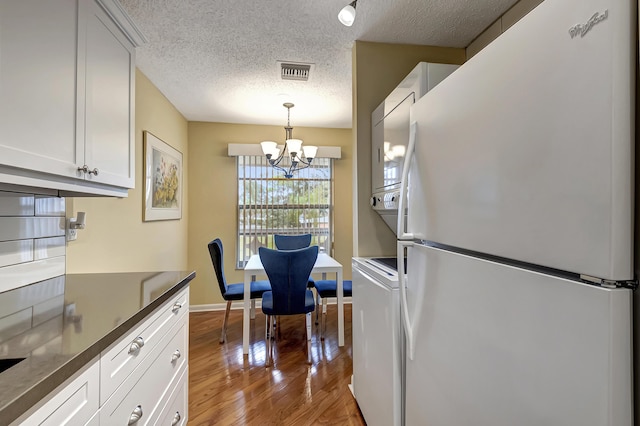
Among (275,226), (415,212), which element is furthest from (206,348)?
(415,212)

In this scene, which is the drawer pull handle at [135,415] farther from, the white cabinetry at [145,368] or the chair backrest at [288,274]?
the chair backrest at [288,274]

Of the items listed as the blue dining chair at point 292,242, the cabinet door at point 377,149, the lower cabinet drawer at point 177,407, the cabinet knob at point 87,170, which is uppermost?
the cabinet door at point 377,149

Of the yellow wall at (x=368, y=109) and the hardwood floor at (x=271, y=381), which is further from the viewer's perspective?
the yellow wall at (x=368, y=109)

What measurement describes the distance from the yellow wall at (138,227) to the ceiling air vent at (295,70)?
1190 mm

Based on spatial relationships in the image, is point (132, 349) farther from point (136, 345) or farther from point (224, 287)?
point (224, 287)

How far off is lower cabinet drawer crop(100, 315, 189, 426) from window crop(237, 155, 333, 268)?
2419 millimetres

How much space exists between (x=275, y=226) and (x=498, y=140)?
11.4 ft

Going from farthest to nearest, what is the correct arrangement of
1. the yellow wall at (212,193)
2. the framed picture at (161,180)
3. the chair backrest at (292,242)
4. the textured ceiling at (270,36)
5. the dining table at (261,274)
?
the yellow wall at (212,193) → the chair backrest at (292,242) → the framed picture at (161,180) → the dining table at (261,274) → the textured ceiling at (270,36)

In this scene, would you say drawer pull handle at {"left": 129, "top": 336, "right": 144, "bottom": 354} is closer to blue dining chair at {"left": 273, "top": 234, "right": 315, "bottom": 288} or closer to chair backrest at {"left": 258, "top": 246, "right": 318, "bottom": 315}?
chair backrest at {"left": 258, "top": 246, "right": 318, "bottom": 315}

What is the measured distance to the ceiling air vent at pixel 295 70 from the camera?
2384mm

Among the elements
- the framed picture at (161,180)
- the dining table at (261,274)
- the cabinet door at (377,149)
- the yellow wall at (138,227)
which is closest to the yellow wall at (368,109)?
the cabinet door at (377,149)

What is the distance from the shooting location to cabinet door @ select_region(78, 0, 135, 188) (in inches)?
50.8

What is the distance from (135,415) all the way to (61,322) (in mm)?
393

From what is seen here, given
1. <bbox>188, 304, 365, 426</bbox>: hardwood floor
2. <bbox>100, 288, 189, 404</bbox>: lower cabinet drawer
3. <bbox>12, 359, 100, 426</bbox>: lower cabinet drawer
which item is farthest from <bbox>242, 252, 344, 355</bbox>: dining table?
<bbox>12, 359, 100, 426</bbox>: lower cabinet drawer
